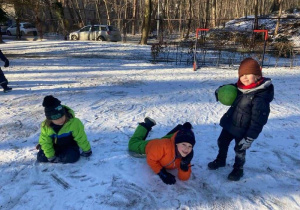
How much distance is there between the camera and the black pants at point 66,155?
10.6 ft

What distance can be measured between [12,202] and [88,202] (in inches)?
31.8

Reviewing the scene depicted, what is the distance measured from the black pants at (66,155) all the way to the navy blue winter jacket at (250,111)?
6.61 feet

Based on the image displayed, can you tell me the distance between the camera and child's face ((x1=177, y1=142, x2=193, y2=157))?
2.71 meters

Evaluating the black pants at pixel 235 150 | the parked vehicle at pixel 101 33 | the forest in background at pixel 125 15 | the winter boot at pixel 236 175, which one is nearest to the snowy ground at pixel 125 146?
the winter boot at pixel 236 175

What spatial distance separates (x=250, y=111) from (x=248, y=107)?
2.0 inches

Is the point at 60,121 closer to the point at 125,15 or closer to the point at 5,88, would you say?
the point at 5,88

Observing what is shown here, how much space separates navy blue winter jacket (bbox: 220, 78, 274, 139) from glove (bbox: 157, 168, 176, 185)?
2.86 ft

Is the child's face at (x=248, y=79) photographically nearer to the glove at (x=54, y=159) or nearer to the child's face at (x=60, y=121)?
the child's face at (x=60, y=121)

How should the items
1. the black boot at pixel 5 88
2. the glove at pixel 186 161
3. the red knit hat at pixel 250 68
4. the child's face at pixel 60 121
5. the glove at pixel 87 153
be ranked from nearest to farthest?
the red knit hat at pixel 250 68, the glove at pixel 186 161, the child's face at pixel 60 121, the glove at pixel 87 153, the black boot at pixel 5 88

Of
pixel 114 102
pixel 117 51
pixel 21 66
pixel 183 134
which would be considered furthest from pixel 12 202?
pixel 117 51

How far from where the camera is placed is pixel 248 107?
8.48ft

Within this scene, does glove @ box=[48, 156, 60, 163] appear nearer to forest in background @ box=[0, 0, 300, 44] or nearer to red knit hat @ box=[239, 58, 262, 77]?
red knit hat @ box=[239, 58, 262, 77]

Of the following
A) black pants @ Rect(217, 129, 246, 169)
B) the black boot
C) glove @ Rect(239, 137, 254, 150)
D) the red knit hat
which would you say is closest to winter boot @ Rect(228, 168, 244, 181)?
black pants @ Rect(217, 129, 246, 169)

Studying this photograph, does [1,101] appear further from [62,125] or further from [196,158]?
[196,158]
